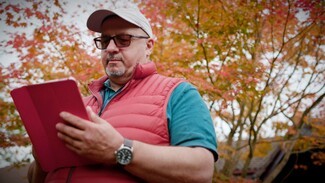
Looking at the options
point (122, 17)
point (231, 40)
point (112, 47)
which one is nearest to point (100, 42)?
point (112, 47)

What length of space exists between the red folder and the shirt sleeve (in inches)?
19.7

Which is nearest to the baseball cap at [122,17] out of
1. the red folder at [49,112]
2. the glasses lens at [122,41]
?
the glasses lens at [122,41]

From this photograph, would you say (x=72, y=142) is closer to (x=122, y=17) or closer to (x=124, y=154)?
(x=124, y=154)

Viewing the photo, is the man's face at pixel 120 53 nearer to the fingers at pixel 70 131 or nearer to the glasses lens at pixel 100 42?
the glasses lens at pixel 100 42

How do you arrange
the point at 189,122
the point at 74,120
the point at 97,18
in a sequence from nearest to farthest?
the point at 74,120
the point at 189,122
the point at 97,18

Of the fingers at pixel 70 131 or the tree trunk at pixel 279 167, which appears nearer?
the fingers at pixel 70 131

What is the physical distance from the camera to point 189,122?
1.40 meters

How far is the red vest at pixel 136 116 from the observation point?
138 cm

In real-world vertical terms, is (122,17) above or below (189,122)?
above

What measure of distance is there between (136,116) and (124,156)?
1.16ft

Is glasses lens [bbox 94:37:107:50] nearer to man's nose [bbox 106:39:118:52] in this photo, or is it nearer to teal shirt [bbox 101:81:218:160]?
man's nose [bbox 106:39:118:52]

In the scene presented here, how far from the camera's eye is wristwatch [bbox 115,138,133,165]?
47.3 inches

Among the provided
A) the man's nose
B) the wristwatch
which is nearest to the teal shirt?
the wristwatch

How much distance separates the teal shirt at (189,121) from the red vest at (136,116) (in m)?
0.05
